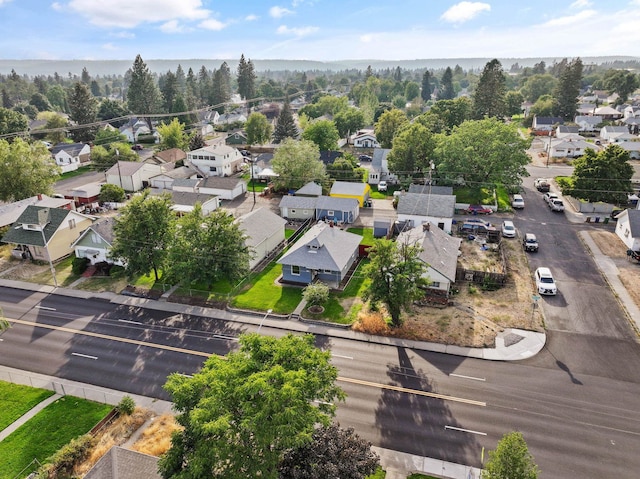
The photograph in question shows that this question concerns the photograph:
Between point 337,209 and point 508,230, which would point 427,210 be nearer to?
point 508,230

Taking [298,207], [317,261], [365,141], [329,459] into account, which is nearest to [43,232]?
[298,207]

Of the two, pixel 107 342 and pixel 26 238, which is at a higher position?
pixel 26 238

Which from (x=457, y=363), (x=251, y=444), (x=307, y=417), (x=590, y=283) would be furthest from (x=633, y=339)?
(x=251, y=444)

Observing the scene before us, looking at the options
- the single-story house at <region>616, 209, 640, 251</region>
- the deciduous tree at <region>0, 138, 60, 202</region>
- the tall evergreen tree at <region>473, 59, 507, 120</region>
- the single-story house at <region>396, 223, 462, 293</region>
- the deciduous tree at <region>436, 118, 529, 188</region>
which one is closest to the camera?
the single-story house at <region>396, 223, 462, 293</region>

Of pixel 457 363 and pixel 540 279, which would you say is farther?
pixel 540 279

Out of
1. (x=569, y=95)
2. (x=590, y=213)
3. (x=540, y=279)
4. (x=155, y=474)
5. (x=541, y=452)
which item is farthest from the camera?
(x=569, y=95)

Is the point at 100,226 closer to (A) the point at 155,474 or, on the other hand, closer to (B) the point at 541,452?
(A) the point at 155,474

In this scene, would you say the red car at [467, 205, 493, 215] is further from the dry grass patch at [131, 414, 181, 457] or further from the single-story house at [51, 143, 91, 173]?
the single-story house at [51, 143, 91, 173]

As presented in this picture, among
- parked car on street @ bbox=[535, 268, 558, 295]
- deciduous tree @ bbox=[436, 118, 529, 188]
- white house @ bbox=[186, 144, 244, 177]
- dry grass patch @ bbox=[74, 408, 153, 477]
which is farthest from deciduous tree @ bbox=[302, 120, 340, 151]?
dry grass patch @ bbox=[74, 408, 153, 477]
